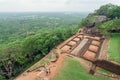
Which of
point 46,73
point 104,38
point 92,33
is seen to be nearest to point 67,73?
point 46,73

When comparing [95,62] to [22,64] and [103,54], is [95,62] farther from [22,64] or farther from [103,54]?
[22,64]

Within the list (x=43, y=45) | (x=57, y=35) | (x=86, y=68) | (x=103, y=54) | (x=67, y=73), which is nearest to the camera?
(x=67, y=73)

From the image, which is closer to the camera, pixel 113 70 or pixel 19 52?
pixel 113 70

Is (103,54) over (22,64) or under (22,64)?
over

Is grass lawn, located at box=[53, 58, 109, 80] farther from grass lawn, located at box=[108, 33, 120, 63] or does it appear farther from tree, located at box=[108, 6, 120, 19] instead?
tree, located at box=[108, 6, 120, 19]

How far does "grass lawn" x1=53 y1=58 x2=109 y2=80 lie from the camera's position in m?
18.0

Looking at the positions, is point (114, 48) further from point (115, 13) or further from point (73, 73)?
point (115, 13)

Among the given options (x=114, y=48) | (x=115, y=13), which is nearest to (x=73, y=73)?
(x=114, y=48)

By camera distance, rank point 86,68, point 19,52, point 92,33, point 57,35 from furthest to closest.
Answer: point 92,33 → point 57,35 → point 19,52 → point 86,68

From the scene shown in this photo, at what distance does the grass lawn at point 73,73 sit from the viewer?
1798 centimetres

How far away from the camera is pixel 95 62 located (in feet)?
70.5

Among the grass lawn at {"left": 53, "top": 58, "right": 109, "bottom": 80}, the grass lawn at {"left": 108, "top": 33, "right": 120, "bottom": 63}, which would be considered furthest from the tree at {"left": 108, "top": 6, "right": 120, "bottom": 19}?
the grass lawn at {"left": 53, "top": 58, "right": 109, "bottom": 80}

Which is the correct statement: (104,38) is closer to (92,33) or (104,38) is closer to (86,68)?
(92,33)

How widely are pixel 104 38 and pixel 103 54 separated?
9.20 meters
